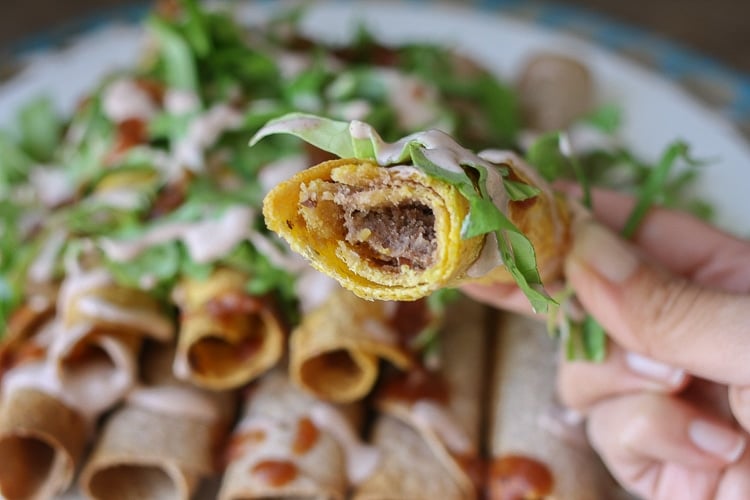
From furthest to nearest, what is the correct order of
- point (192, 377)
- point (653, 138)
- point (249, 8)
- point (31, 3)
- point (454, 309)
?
1. point (31, 3)
2. point (249, 8)
3. point (653, 138)
4. point (454, 309)
5. point (192, 377)

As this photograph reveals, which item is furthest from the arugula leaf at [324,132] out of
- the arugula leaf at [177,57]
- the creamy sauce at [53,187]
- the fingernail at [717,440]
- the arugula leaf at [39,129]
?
the arugula leaf at [39,129]

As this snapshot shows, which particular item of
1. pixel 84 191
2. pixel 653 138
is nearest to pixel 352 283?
pixel 84 191

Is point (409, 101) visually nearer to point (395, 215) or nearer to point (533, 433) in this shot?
point (533, 433)

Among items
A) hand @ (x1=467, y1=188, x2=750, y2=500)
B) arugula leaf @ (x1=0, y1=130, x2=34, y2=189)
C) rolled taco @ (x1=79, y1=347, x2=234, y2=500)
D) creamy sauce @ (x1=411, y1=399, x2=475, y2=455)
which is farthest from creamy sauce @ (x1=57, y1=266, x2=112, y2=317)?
hand @ (x1=467, y1=188, x2=750, y2=500)

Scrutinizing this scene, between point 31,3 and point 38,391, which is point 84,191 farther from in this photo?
point 31,3

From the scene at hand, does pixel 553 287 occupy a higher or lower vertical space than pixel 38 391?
higher

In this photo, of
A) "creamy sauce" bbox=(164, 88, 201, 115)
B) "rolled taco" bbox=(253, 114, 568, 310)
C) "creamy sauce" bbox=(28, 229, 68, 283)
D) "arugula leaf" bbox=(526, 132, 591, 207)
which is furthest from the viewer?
"creamy sauce" bbox=(164, 88, 201, 115)

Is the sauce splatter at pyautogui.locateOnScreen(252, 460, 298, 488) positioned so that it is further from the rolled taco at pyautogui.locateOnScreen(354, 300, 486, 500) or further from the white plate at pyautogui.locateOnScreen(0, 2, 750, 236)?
the white plate at pyautogui.locateOnScreen(0, 2, 750, 236)

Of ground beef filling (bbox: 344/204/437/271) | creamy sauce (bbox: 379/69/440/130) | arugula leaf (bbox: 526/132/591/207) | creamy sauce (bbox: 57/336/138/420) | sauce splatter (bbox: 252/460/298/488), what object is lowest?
sauce splatter (bbox: 252/460/298/488)
